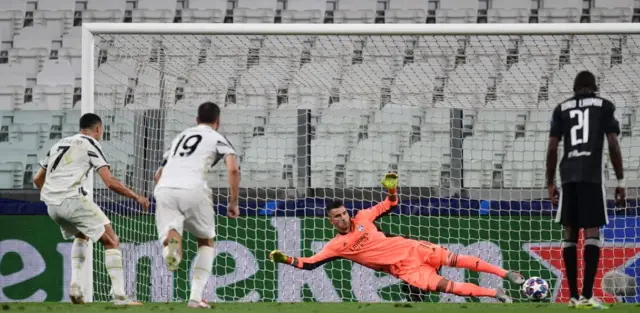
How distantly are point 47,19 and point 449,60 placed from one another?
6572 mm

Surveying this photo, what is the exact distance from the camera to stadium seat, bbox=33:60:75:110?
584 inches

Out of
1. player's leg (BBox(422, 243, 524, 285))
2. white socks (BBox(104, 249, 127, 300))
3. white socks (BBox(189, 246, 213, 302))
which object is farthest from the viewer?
player's leg (BBox(422, 243, 524, 285))

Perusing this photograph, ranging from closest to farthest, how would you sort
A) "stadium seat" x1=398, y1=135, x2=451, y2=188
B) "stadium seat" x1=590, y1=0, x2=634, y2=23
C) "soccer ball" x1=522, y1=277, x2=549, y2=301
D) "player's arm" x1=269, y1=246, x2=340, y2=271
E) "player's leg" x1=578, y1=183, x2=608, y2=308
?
"player's leg" x1=578, y1=183, x2=608, y2=308 → "soccer ball" x1=522, y1=277, x2=549, y2=301 → "player's arm" x1=269, y1=246, x2=340, y2=271 → "stadium seat" x1=398, y1=135, x2=451, y2=188 → "stadium seat" x1=590, y1=0, x2=634, y2=23

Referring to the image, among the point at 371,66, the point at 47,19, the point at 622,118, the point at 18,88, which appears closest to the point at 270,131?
the point at 371,66

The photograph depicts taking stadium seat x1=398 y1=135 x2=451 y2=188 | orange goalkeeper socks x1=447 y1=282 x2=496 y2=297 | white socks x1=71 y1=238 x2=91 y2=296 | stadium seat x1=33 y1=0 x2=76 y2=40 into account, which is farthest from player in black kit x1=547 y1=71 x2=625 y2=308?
stadium seat x1=33 y1=0 x2=76 y2=40

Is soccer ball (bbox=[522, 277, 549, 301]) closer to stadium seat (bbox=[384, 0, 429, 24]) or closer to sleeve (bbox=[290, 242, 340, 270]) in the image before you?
sleeve (bbox=[290, 242, 340, 270])

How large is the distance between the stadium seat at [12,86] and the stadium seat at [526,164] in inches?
275

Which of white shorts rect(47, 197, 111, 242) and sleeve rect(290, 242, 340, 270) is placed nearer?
white shorts rect(47, 197, 111, 242)

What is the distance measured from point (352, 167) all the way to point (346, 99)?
165 cm

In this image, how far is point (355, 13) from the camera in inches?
650

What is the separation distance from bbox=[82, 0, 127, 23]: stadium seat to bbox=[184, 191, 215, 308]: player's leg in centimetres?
963

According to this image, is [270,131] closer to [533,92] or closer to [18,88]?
[533,92]

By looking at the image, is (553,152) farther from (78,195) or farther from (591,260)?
(78,195)

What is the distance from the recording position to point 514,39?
47.7ft
